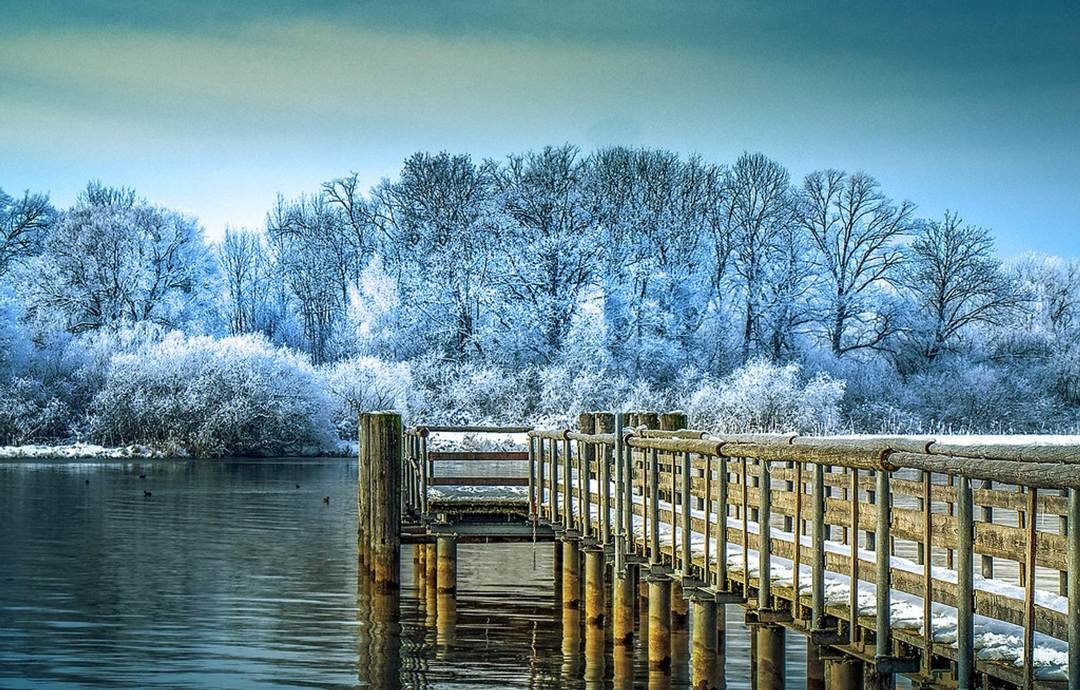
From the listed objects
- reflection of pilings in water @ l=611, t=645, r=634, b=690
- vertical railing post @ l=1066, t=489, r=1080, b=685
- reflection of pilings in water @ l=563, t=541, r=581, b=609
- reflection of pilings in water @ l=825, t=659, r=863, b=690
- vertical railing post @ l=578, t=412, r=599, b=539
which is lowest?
reflection of pilings in water @ l=611, t=645, r=634, b=690

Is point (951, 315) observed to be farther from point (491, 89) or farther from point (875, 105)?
point (491, 89)

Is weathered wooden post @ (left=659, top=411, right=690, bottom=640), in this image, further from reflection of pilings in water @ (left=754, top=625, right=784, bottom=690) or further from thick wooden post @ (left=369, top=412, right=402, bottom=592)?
thick wooden post @ (left=369, top=412, right=402, bottom=592)

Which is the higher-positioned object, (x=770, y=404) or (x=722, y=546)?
(x=722, y=546)

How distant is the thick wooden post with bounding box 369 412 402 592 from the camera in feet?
70.5

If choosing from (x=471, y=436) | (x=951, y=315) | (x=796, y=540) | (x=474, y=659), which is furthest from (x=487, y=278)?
(x=796, y=540)

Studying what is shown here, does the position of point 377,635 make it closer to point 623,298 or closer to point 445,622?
point 445,622

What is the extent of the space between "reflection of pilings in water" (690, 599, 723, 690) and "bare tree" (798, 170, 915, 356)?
51.9 metres

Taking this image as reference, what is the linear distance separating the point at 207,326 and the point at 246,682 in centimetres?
5964

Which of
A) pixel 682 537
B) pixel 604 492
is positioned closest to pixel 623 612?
pixel 604 492

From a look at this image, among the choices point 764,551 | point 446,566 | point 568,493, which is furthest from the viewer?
point 446,566

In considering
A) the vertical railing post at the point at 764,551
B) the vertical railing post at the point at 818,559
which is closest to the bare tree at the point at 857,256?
the vertical railing post at the point at 764,551

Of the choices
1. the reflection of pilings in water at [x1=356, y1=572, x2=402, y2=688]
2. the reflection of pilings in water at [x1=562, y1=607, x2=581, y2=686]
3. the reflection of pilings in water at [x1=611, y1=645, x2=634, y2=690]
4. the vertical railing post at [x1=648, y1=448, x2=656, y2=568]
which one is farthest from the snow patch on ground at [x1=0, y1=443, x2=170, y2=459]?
the vertical railing post at [x1=648, y1=448, x2=656, y2=568]

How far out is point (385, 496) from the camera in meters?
21.5

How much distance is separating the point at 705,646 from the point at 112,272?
61.2 m
